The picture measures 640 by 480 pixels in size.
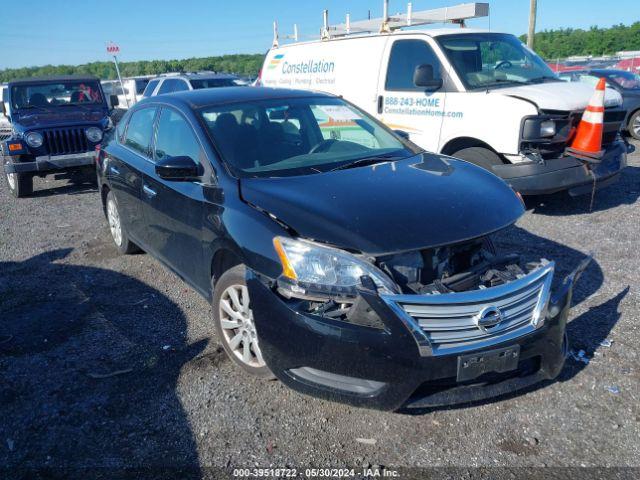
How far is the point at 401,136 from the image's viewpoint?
4.59 meters

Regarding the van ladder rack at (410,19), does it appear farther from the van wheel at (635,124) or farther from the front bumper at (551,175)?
the van wheel at (635,124)

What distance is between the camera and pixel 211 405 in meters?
3.16

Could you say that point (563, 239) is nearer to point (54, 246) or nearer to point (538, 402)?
point (538, 402)

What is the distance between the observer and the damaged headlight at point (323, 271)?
2703mm

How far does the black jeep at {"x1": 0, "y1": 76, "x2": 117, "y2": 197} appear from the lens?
8.79 m

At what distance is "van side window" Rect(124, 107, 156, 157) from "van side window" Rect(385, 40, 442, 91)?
3525mm

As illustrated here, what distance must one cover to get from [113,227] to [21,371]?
8.14 ft

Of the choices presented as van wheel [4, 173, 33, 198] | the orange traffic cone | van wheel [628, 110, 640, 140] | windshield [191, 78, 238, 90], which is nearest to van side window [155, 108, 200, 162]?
the orange traffic cone

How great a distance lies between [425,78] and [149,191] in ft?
12.0

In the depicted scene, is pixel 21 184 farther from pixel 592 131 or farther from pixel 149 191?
pixel 592 131

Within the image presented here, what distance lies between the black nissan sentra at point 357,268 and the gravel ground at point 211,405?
0.90 ft

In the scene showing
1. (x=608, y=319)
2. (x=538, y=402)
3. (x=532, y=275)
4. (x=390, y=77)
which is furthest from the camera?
(x=390, y=77)

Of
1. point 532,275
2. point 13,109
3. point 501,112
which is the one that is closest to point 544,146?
point 501,112

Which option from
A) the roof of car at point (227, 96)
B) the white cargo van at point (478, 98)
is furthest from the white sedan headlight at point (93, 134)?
the roof of car at point (227, 96)
